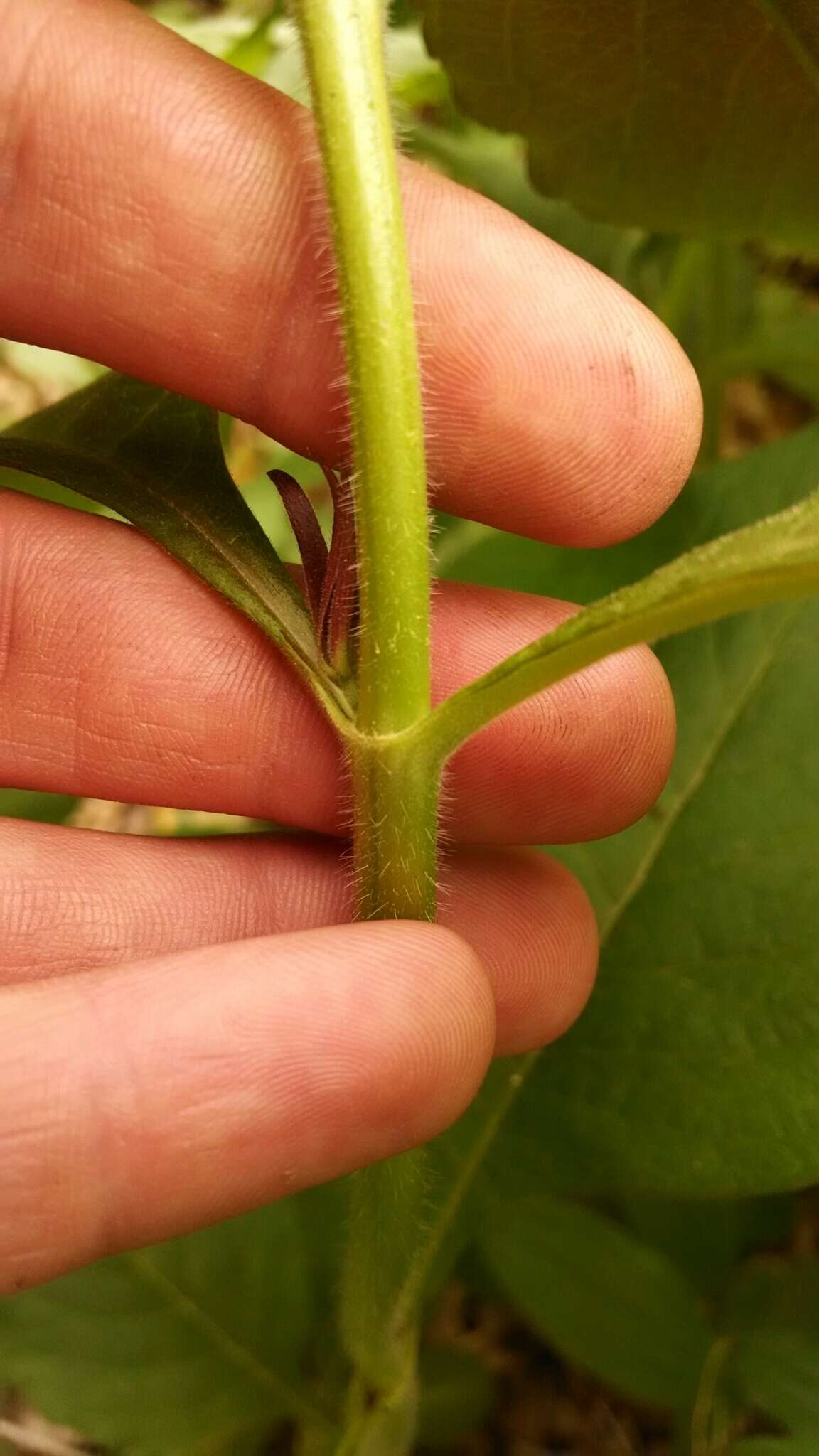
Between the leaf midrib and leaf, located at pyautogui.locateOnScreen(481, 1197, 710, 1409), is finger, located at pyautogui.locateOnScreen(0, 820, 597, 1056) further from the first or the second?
the leaf midrib

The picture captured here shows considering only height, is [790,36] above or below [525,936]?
above

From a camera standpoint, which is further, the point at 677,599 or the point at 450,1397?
the point at 450,1397

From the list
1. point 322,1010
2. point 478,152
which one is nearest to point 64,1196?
point 322,1010

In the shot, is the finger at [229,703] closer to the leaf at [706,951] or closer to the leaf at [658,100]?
the leaf at [706,951]

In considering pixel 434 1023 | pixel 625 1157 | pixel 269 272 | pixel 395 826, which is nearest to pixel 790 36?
pixel 269 272

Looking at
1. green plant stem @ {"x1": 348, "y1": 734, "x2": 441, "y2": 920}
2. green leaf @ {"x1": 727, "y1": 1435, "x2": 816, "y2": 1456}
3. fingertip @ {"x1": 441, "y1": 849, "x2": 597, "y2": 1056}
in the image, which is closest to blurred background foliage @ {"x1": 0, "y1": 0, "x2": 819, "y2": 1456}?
green leaf @ {"x1": 727, "y1": 1435, "x2": 816, "y2": 1456}

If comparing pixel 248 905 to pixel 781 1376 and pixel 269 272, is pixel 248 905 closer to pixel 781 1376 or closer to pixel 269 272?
pixel 269 272

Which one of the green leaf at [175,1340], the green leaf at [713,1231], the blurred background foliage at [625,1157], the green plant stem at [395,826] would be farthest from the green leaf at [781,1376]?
the green plant stem at [395,826]
